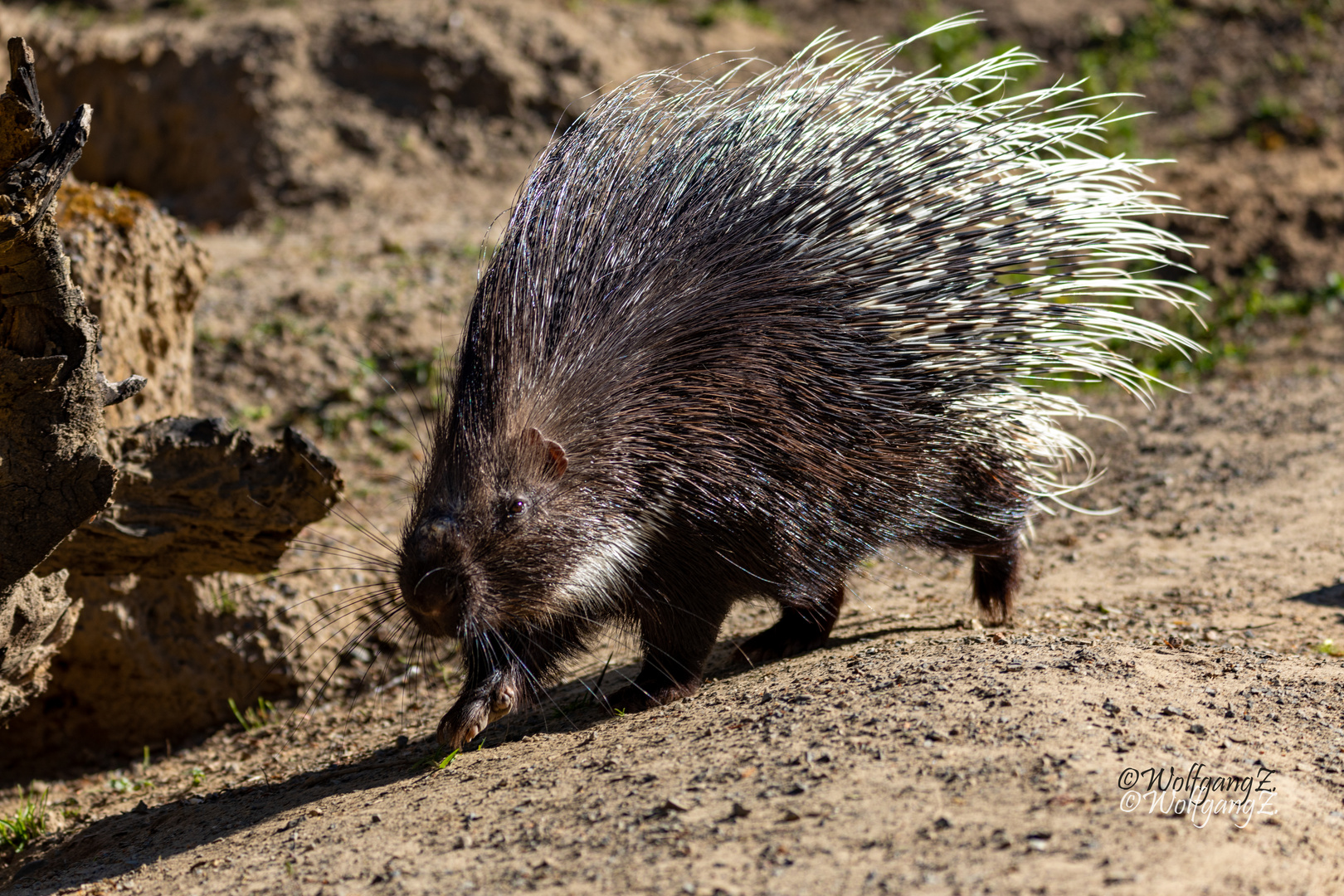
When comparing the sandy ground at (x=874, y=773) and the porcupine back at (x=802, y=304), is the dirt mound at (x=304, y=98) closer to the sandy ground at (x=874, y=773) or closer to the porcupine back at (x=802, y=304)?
the sandy ground at (x=874, y=773)

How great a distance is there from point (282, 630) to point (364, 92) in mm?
6297

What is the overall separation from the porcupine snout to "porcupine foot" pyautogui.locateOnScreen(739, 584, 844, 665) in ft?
4.10

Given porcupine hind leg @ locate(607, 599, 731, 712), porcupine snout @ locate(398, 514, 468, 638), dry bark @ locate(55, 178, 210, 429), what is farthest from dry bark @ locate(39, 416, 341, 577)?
porcupine hind leg @ locate(607, 599, 731, 712)

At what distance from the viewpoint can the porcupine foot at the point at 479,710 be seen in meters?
3.29

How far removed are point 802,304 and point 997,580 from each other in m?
1.31

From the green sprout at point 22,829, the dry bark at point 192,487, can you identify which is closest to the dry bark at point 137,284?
the dry bark at point 192,487

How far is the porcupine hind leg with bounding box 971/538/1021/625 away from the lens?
4.01 metres

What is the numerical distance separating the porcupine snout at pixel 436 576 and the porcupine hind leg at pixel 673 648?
639 mm

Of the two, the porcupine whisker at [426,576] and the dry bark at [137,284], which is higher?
the dry bark at [137,284]

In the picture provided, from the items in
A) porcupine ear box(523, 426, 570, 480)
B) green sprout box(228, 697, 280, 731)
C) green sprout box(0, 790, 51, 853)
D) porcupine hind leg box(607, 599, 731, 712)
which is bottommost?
green sprout box(228, 697, 280, 731)

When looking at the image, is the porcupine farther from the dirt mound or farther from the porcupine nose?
the dirt mound

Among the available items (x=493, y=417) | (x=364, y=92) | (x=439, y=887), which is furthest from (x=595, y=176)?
(x=364, y=92)

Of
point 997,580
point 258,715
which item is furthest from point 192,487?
point 997,580

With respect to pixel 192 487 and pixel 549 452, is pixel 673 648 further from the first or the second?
pixel 192 487
